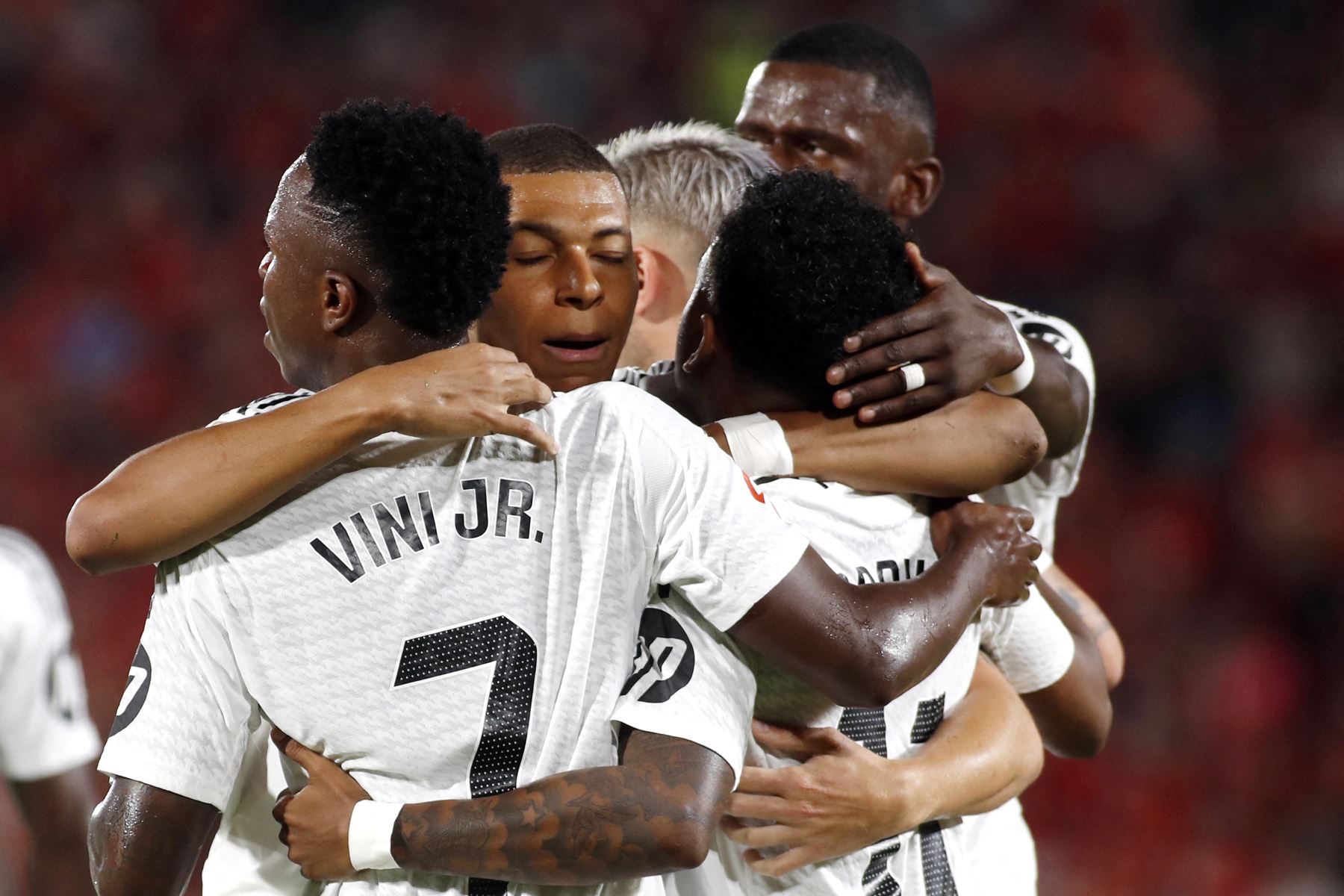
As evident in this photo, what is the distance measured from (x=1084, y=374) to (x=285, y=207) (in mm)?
1626

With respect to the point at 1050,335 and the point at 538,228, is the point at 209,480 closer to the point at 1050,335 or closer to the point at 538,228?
the point at 538,228

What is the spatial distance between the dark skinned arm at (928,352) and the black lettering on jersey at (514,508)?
497mm

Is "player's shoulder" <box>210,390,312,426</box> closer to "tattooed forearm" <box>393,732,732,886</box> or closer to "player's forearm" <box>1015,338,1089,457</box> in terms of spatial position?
"tattooed forearm" <box>393,732,732,886</box>

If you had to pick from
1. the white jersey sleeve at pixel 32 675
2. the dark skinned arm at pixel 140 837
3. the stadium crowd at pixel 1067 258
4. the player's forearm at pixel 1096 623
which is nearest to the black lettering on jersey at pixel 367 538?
the dark skinned arm at pixel 140 837

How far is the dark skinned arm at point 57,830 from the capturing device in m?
2.55

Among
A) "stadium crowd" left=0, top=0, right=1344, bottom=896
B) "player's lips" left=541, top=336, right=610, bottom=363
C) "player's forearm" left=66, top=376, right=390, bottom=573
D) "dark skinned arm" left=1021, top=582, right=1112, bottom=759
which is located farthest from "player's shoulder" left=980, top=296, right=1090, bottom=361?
"stadium crowd" left=0, top=0, right=1344, bottom=896

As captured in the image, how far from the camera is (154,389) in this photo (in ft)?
24.9

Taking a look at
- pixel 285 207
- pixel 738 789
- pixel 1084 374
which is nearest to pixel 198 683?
pixel 285 207

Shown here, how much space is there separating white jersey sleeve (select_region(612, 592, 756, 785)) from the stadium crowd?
4.96 meters

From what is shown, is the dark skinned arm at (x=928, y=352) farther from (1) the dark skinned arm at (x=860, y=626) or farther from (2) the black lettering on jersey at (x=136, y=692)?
(2) the black lettering on jersey at (x=136, y=692)

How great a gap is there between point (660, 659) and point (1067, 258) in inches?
255

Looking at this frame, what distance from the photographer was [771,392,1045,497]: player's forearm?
2.00 metres

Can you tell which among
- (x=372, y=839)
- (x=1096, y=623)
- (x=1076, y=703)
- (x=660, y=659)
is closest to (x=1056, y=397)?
(x=1076, y=703)

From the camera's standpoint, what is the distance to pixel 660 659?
175cm
